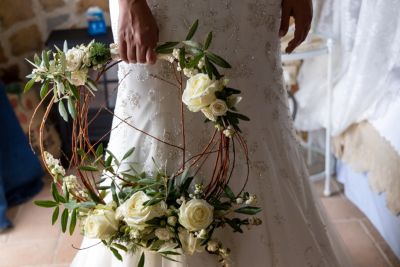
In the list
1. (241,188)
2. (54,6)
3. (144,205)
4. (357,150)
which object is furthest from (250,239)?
(54,6)

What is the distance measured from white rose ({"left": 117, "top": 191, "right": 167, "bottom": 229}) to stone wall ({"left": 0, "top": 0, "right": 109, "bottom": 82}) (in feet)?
5.86

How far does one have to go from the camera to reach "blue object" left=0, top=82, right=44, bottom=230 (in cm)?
227

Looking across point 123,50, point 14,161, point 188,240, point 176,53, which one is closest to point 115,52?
point 123,50

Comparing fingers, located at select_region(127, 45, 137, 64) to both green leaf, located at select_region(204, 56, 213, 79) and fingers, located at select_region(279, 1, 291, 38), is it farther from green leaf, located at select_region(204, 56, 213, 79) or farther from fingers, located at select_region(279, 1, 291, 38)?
fingers, located at select_region(279, 1, 291, 38)

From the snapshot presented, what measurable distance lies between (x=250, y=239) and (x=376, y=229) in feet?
2.98

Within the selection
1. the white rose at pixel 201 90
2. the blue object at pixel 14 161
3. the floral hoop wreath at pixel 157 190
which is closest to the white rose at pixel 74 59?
the floral hoop wreath at pixel 157 190

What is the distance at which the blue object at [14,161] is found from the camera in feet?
7.45

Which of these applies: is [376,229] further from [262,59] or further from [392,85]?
[262,59]

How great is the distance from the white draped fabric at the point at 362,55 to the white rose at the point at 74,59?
1.12 m

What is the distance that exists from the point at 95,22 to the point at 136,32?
4.90ft

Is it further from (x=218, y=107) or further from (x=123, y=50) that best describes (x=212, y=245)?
(x=123, y=50)

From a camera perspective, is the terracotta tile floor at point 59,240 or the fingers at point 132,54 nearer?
the fingers at point 132,54

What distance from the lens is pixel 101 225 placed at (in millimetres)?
1059

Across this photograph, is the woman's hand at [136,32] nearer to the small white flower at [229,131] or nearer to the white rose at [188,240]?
the small white flower at [229,131]
